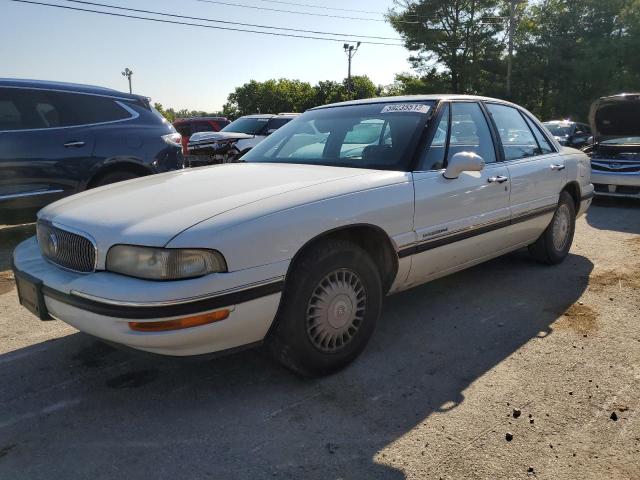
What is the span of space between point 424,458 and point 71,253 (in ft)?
6.31

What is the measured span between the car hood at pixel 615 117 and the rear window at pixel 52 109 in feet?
27.0

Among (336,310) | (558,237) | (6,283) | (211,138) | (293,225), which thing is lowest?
(6,283)

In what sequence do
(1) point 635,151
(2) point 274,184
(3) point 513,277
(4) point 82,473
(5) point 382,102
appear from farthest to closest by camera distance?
1. (1) point 635,151
2. (3) point 513,277
3. (5) point 382,102
4. (2) point 274,184
5. (4) point 82,473

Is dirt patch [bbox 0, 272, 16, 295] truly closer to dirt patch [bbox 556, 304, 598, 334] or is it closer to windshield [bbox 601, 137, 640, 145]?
dirt patch [bbox 556, 304, 598, 334]

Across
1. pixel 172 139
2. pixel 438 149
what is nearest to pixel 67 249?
pixel 438 149

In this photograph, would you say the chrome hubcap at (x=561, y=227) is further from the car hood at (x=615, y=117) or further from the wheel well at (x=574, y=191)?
the car hood at (x=615, y=117)

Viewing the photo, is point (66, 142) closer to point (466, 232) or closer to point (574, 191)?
point (466, 232)

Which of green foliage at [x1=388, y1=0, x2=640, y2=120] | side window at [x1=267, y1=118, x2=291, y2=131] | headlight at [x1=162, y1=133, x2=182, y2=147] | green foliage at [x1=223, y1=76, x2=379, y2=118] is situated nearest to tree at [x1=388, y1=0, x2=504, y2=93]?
green foliage at [x1=388, y1=0, x2=640, y2=120]

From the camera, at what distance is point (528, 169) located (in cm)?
426

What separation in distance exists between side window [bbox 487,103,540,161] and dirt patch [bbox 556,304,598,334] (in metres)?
1.25

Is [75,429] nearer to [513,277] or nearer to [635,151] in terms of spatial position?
[513,277]

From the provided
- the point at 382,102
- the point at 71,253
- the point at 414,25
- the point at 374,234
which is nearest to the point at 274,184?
the point at 374,234

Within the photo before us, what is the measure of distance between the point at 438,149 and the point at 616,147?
22.6ft

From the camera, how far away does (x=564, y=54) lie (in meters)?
33.6
